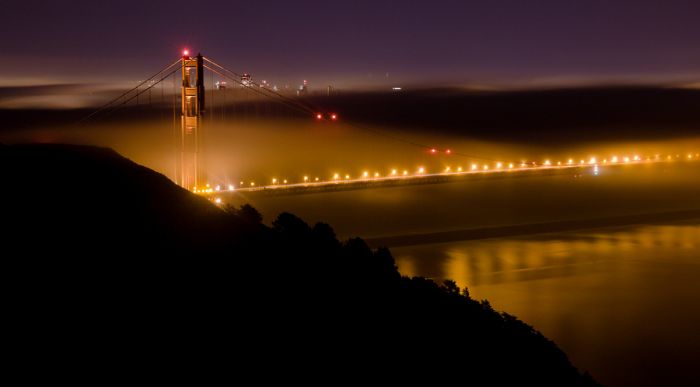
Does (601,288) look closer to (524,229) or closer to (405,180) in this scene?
(524,229)

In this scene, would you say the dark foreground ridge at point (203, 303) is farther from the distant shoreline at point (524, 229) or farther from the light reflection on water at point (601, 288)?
the distant shoreline at point (524, 229)

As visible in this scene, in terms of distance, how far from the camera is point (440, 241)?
17.7 meters

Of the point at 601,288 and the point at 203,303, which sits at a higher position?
the point at 203,303

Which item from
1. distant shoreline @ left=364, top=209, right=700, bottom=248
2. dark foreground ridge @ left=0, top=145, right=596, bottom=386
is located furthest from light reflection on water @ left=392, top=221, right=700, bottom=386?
dark foreground ridge @ left=0, top=145, right=596, bottom=386

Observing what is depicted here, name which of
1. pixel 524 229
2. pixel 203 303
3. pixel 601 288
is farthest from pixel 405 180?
pixel 203 303

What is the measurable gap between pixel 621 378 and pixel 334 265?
11.7 feet

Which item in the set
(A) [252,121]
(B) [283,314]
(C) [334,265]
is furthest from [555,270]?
(A) [252,121]

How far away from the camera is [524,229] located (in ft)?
65.0

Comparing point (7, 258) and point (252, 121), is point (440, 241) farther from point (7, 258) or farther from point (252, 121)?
point (252, 121)

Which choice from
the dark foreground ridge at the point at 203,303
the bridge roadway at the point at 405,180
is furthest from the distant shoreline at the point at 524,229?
the dark foreground ridge at the point at 203,303

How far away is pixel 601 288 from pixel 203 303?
894 centimetres

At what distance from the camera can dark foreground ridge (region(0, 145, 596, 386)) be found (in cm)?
423

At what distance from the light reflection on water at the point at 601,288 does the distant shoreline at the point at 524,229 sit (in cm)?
60

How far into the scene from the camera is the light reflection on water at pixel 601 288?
29.1ft
